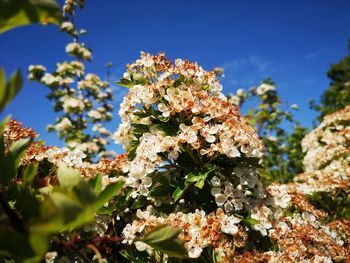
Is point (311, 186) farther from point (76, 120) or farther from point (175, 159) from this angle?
point (76, 120)

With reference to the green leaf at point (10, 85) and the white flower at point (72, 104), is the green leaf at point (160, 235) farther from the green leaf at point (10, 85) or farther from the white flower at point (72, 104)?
the white flower at point (72, 104)

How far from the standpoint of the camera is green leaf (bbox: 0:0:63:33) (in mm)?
869

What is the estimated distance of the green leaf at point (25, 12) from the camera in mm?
869

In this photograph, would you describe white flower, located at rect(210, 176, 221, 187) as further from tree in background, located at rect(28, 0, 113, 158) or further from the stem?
tree in background, located at rect(28, 0, 113, 158)

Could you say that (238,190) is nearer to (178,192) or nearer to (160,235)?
(178,192)

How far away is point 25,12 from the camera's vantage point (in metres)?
0.87

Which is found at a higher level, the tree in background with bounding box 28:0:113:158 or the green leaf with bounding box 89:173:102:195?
the tree in background with bounding box 28:0:113:158

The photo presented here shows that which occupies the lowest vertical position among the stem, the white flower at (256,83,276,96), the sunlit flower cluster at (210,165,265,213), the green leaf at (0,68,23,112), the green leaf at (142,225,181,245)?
the stem

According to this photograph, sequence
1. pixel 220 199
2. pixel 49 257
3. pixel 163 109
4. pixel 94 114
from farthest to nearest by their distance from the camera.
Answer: pixel 94 114, pixel 163 109, pixel 220 199, pixel 49 257

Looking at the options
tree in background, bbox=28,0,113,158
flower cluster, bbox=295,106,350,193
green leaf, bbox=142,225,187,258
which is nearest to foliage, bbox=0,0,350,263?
green leaf, bbox=142,225,187,258

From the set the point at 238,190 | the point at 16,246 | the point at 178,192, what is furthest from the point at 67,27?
the point at 16,246

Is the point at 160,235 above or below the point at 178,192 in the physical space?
below

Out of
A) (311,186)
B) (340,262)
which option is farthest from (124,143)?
(311,186)

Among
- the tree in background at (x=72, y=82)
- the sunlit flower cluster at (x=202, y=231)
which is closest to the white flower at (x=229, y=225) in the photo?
the sunlit flower cluster at (x=202, y=231)
